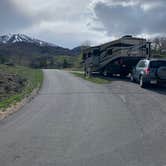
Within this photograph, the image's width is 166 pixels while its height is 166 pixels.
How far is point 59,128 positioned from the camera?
341 inches

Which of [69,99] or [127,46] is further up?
[127,46]

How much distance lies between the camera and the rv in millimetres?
27500

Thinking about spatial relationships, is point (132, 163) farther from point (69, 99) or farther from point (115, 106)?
point (69, 99)

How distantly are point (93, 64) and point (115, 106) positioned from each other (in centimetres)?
1840

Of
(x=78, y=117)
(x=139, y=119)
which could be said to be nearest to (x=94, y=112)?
(x=78, y=117)

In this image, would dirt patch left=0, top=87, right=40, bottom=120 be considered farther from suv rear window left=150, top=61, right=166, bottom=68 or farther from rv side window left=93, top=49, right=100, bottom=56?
rv side window left=93, top=49, right=100, bottom=56

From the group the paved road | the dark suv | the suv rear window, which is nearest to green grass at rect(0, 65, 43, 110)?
the paved road

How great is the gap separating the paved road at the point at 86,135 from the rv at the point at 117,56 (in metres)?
14.8

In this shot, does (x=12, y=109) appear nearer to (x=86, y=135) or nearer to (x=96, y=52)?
(x=86, y=135)

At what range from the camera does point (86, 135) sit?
7.84 m

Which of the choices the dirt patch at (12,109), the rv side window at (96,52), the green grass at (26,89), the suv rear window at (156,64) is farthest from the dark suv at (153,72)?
the rv side window at (96,52)

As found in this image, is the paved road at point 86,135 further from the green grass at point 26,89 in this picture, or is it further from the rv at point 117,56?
the rv at point 117,56

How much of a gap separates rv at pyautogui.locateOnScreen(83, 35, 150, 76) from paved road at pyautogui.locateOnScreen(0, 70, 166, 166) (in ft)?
48.5

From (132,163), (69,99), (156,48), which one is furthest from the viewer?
(156,48)
